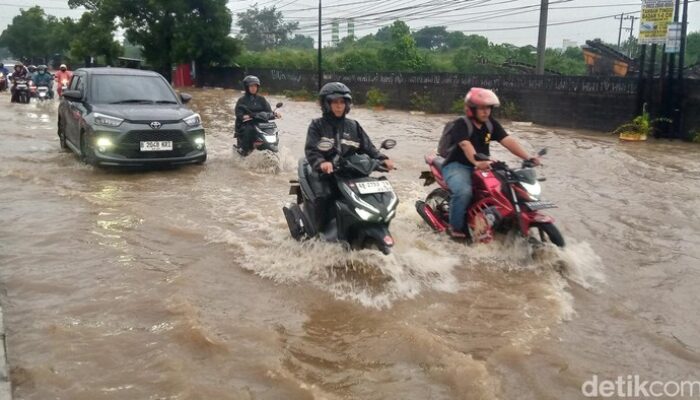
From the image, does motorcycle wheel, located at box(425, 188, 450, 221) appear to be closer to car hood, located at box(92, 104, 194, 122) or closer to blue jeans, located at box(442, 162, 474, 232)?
blue jeans, located at box(442, 162, 474, 232)

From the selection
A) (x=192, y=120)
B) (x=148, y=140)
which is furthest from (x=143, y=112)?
(x=192, y=120)

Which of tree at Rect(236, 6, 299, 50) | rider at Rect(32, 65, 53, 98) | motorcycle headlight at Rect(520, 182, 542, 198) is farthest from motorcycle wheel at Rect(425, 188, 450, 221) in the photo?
tree at Rect(236, 6, 299, 50)

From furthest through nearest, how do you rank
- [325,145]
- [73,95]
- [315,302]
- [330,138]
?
[73,95]
[330,138]
[325,145]
[315,302]

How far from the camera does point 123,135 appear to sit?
9625 millimetres

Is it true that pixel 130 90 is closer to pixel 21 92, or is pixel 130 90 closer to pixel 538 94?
pixel 538 94

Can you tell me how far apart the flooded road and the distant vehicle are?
0.86 m

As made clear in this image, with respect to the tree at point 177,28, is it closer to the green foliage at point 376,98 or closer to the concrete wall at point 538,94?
the concrete wall at point 538,94

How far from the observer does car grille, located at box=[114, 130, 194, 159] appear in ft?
31.7

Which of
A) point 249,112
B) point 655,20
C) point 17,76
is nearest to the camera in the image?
point 249,112

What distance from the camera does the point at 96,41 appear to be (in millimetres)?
43469

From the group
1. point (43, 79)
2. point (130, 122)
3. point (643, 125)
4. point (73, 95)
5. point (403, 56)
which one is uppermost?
point (403, 56)

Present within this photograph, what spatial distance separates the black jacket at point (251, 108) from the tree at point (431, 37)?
6184cm

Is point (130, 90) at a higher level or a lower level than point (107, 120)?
higher

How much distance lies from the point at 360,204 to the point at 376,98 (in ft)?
70.9
